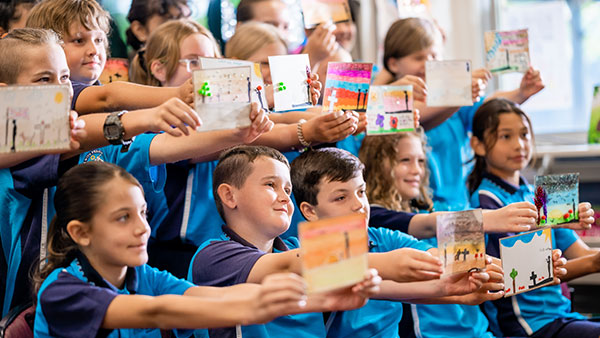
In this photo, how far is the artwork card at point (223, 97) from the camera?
1.62m

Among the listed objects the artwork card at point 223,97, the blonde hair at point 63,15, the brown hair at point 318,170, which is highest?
the blonde hair at point 63,15

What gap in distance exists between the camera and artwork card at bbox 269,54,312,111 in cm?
202

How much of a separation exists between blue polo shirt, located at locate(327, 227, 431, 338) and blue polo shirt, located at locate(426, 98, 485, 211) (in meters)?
0.77

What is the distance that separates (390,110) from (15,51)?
123cm

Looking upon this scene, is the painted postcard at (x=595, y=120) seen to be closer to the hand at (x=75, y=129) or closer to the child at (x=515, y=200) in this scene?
the child at (x=515, y=200)

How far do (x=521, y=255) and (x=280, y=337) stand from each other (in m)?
0.73

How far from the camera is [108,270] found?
161 centimetres

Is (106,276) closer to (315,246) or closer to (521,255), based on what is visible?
(315,246)

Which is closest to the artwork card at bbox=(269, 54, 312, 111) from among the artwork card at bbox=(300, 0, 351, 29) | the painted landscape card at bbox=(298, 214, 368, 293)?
the painted landscape card at bbox=(298, 214, 368, 293)

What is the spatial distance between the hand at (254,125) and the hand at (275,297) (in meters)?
0.44

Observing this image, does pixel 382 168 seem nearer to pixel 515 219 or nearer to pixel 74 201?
pixel 515 219

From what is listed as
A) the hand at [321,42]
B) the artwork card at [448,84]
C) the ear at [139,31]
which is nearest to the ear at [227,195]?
the hand at [321,42]

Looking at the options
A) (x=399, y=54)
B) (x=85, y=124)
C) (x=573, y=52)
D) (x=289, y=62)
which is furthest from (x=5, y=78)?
(x=573, y=52)

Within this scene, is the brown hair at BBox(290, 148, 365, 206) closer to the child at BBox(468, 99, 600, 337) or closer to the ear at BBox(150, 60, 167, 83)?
the ear at BBox(150, 60, 167, 83)
